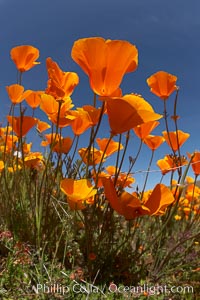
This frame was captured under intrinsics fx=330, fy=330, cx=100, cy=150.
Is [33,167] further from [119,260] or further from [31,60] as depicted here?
[119,260]

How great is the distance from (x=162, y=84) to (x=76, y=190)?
0.87 m

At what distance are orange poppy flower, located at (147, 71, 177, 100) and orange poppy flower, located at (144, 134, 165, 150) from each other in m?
0.35

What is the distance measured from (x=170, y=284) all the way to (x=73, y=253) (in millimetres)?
587

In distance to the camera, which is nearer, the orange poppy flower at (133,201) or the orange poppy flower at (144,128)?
the orange poppy flower at (133,201)

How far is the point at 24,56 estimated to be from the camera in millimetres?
2094

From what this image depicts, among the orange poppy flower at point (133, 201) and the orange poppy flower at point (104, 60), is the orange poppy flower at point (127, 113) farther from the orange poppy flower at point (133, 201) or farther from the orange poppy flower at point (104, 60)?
the orange poppy flower at point (133, 201)

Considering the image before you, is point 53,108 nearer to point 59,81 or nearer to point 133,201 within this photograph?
point 59,81

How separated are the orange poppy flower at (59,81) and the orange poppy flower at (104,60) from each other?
35 cm

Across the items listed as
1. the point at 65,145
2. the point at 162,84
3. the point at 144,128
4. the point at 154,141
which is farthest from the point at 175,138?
the point at 65,145

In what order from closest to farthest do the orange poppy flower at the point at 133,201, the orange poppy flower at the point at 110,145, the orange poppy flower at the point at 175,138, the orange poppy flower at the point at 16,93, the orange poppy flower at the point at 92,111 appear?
the orange poppy flower at the point at 133,201 → the orange poppy flower at the point at 92,111 → the orange poppy flower at the point at 16,93 → the orange poppy flower at the point at 110,145 → the orange poppy flower at the point at 175,138

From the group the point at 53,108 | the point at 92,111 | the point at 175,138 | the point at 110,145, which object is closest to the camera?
the point at 92,111

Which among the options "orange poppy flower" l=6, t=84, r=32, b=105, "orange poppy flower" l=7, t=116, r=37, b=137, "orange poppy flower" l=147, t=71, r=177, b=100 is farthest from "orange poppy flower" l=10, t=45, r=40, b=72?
"orange poppy flower" l=147, t=71, r=177, b=100

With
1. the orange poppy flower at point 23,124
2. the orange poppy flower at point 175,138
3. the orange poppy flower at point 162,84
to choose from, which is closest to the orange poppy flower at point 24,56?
the orange poppy flower at point 23,124

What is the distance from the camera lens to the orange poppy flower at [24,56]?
205cm
